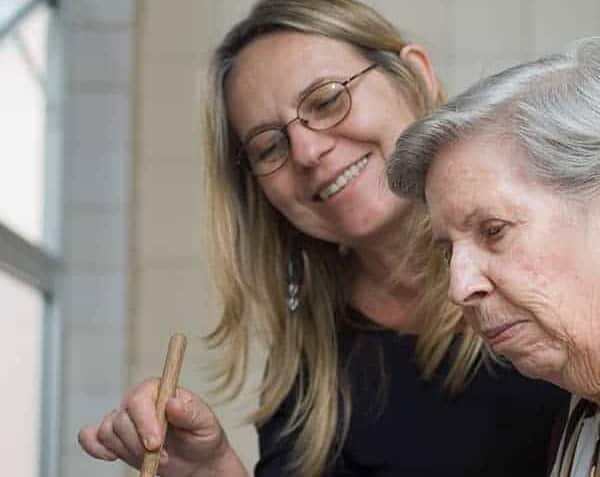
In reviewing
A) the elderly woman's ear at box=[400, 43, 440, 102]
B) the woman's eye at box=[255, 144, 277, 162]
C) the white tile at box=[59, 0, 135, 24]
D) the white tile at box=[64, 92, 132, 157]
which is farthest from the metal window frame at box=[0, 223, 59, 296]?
the elderly woman's ear at box=[400, 43, 440, 102]

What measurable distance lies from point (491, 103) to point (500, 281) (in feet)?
0.48

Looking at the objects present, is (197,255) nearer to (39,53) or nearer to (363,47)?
(39,53)

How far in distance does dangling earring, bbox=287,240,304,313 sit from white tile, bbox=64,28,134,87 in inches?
43.1

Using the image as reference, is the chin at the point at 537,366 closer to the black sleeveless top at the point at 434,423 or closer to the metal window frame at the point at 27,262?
the black sleeveless top at the point at 434,423

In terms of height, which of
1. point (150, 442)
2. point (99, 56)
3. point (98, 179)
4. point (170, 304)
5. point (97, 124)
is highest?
point (99, 56)

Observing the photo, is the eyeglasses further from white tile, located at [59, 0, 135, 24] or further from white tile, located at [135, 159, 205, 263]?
white tile, located at [59, 0, 135, 24]

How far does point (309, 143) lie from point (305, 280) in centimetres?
26

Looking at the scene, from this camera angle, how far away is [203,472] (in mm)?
1141

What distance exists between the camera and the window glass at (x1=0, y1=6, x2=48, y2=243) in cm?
215

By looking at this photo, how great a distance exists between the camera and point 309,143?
3.91ft

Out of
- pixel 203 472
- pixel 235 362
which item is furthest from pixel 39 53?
pixel 203 472

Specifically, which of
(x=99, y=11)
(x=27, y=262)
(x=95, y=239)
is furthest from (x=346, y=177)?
(x=99, y=11)

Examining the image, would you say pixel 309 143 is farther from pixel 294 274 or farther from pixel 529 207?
pixel 529 207

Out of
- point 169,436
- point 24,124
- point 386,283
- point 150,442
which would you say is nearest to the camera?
point 150,442
